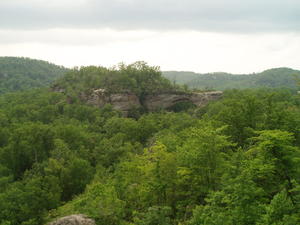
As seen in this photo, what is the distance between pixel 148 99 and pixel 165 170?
6752 cm

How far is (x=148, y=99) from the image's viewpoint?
92562 millimetres

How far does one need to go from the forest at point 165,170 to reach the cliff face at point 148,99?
8.57m

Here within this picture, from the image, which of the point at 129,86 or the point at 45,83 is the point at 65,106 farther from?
the point at 45,83

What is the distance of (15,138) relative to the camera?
56625mm

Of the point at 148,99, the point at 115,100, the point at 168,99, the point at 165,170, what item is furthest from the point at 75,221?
the point at 168,99

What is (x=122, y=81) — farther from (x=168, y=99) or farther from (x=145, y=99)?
(x=168, y=99)

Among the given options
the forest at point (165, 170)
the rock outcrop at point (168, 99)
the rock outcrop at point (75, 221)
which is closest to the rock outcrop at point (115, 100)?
the rock outcrop at point (168, 99)

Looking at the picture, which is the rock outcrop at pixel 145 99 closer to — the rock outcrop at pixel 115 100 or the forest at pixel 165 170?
the rock outcrop at pixel 115 100

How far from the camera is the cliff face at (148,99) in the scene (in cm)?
8756

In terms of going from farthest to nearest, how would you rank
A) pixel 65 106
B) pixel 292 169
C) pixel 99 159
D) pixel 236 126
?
pixel 65 106 → pixel 99 159 → pixel 236 126 → pixel 292 169

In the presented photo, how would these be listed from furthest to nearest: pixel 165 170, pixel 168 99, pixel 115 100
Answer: pixel 168 99 < pixel 115 100 < pixel 165 170

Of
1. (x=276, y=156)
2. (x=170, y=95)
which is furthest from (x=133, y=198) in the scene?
(x=170, y=95)

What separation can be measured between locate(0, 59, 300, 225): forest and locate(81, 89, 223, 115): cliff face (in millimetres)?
8574

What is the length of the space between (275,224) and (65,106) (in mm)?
75056
